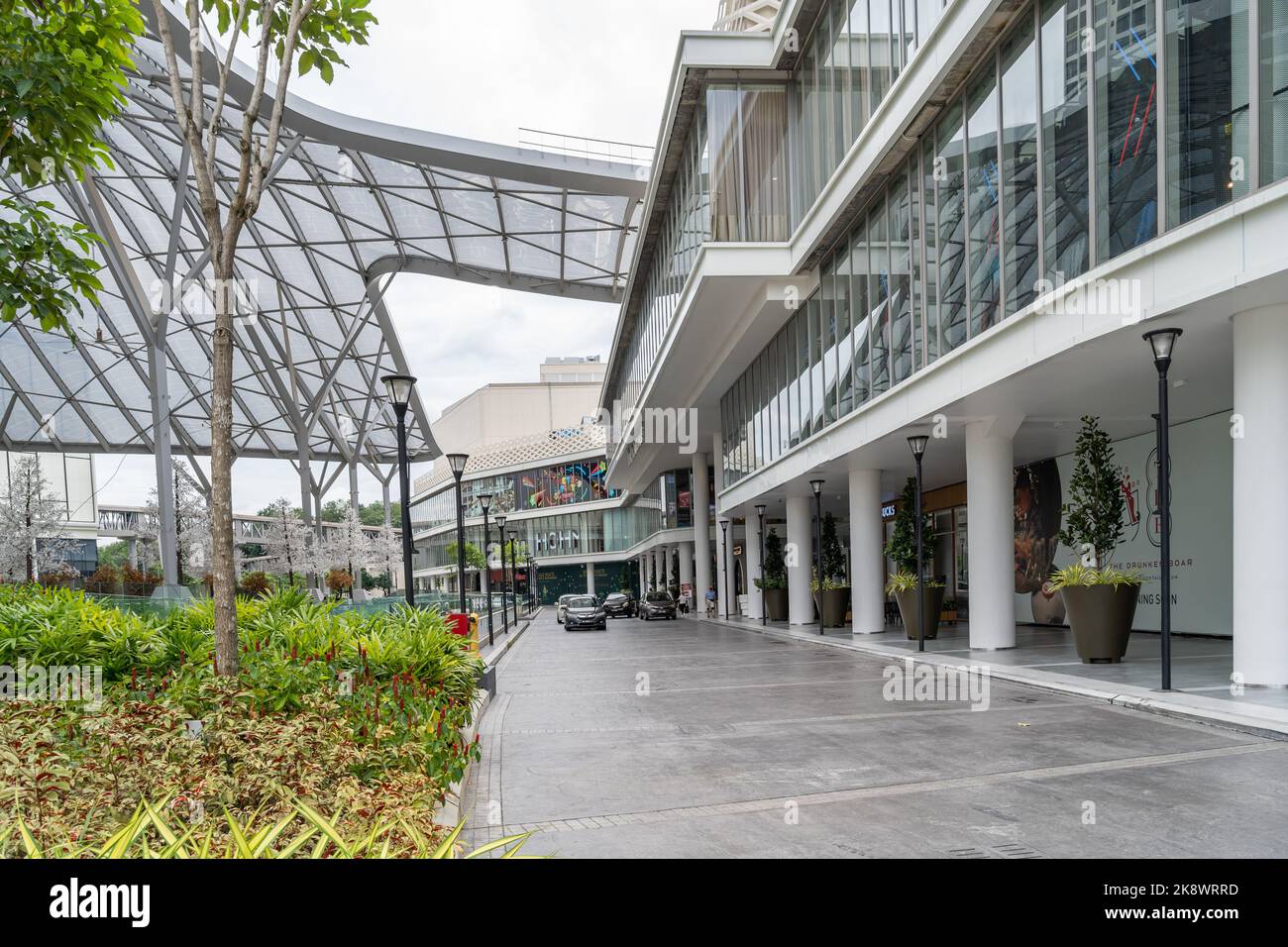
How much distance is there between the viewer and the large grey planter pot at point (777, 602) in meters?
37.9

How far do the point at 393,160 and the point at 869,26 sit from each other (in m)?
24.0

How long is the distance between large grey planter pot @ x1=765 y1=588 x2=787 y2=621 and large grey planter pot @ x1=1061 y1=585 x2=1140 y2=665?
22420 mm

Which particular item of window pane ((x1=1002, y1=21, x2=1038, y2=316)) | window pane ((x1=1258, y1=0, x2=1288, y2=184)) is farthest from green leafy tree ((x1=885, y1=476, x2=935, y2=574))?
window pane ((x1=1258, y1=0, x2=1288, y2=184))

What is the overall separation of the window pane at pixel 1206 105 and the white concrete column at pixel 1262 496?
1.64 metres

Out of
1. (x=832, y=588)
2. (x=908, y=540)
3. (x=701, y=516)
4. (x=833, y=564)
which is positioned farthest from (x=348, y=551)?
(x=908, y=540)

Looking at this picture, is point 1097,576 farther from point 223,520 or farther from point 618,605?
point 618,605

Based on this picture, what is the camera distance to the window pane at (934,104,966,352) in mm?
17453

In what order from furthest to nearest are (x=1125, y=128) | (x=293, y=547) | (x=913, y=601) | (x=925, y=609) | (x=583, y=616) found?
(x=293, y=547), (x=583, y=616), (x=925, y=609), (x=913, y=601), (x=1125, y=128)

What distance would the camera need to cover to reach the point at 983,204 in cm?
1666

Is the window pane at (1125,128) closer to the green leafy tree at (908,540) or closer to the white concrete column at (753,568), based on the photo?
the green leafy tree at (908,540)

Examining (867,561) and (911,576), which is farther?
(867,561)

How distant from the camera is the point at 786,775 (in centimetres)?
845

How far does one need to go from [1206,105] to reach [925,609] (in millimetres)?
13453

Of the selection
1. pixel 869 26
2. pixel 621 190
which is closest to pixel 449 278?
pixel 621 190
